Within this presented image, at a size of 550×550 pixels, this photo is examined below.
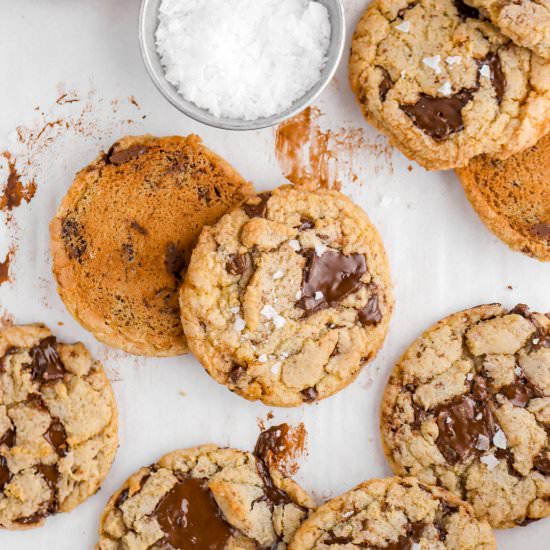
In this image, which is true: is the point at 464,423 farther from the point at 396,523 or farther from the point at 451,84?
the point at 451,84

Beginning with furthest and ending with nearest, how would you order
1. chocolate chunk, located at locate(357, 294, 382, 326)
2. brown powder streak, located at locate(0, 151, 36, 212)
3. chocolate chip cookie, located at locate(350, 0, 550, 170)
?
brown powder streak, located at locate(0, 151, 36, 212), chocolate chunk, located at locate(357, 294, 382, 326), chocolate chip cookie, located at locate(350, 0, 550, 170)

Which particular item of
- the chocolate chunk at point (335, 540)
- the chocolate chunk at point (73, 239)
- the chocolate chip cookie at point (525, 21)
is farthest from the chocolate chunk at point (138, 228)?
the chocolate chip cookie at point (525, 21)

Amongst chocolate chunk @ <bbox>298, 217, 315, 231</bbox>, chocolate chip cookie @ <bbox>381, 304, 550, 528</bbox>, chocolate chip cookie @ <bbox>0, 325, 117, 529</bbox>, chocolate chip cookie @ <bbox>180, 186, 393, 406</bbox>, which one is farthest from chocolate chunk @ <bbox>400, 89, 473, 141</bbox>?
chocolate chip cookie @ <bbox>0, 325, 117, 529</bbox>

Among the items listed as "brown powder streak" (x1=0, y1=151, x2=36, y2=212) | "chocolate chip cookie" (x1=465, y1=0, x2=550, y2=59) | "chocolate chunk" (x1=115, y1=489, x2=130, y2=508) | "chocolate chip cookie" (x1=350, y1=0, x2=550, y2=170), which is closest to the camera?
"chocolate chip cookie" (x1=465, y1=0, x2=550, y2=59)

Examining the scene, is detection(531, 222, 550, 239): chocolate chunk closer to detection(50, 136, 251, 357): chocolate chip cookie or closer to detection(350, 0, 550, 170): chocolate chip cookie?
detection(350, 0, 550, 170): chocolate chip cookie

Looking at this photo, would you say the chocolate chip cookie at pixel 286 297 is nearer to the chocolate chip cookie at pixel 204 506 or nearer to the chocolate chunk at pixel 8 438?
the chocolate chip cookie at pixel 204 506

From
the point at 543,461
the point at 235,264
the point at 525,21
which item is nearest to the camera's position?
the point at 525,21

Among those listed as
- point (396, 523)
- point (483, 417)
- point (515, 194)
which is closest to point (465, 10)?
point (515, 194)
